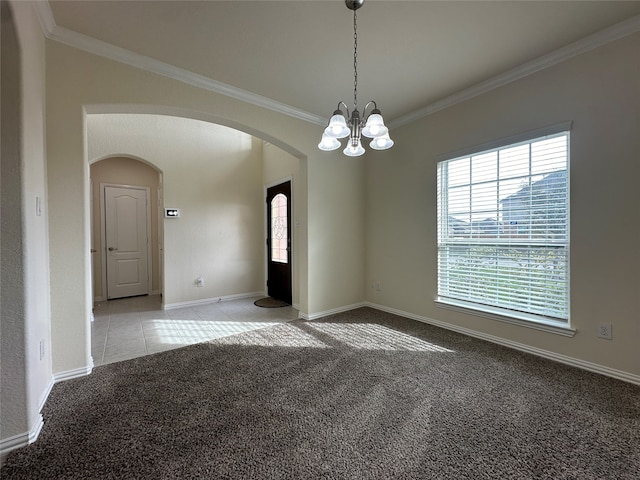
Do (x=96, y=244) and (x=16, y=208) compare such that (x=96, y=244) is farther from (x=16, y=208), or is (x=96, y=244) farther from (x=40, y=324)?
(x=16, y=208)

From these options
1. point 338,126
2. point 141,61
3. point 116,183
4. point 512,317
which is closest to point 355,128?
point 338,126

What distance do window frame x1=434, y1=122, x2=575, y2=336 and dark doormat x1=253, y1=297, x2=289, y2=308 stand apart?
2.51 metres

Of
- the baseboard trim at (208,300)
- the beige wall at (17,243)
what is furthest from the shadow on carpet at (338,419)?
the baseboard trim at (208,300)

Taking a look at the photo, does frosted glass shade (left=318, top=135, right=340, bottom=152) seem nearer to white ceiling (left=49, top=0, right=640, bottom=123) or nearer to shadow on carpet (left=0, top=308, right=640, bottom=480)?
white ceiling (left=49, top=0, right=640, bottom=123)

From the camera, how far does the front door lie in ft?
15.7

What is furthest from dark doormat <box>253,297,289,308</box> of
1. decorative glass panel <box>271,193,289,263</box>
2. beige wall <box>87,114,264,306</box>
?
decorative glass panel <box>271,193,289,263</box>

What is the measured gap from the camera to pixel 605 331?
7.36 ft

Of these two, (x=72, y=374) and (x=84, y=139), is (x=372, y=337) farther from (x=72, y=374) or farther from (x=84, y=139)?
(x=84, y=139)

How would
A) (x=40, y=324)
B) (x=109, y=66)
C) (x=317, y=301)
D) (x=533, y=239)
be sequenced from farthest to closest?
1. (x=317, y=301)
2. (x=533, y=239)
3. (x=109, y=66)
4. (x=40, y=324)

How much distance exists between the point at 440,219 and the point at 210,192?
150 inches

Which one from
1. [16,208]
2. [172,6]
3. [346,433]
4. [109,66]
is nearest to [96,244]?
[109,66]

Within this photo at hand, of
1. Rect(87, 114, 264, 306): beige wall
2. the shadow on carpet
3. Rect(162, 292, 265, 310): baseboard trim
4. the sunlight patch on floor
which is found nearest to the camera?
the shadow on carpet

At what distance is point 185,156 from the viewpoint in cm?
459

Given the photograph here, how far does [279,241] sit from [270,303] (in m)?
1.14
